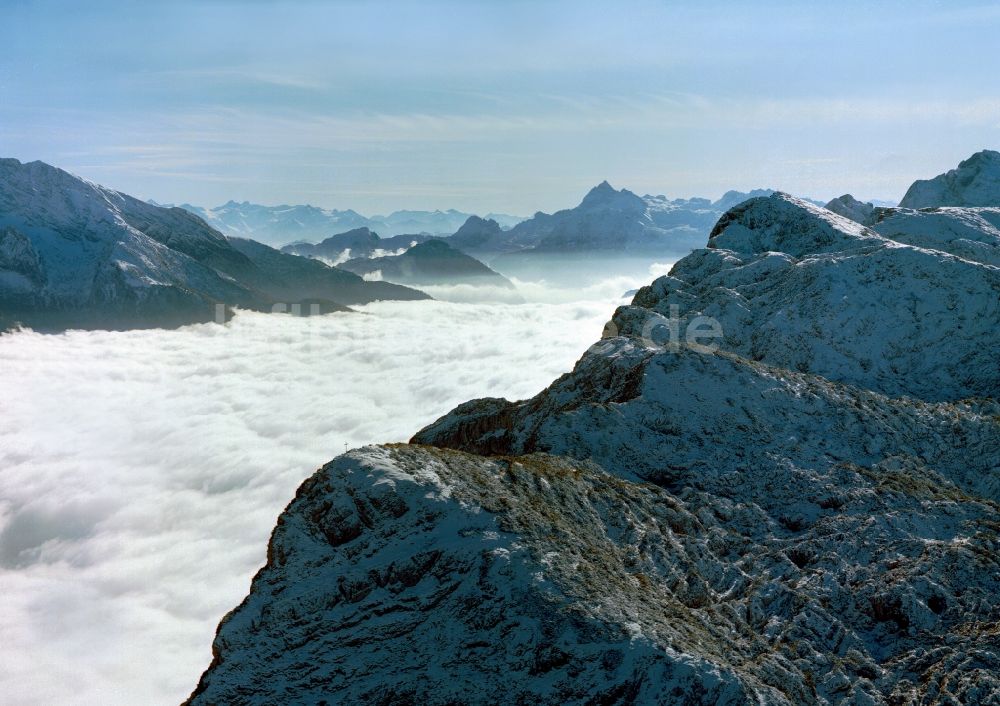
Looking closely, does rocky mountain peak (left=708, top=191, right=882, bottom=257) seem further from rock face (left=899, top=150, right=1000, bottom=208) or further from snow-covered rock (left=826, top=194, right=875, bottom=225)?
rock face (left=899, top=150, right=1000, bottom=208)

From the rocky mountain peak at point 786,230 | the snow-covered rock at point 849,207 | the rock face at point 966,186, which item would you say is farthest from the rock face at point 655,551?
the rock face at point 966,186

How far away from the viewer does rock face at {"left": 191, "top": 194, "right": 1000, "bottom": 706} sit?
18875mm

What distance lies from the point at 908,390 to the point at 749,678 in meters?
38.9

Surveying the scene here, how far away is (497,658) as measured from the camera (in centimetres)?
1878

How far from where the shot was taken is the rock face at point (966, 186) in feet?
422

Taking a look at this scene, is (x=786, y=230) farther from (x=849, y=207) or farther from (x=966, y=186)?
(x=966, y=186)

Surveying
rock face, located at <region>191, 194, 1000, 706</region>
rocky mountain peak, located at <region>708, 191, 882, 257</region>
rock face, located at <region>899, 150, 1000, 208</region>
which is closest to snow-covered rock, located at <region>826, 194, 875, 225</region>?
rock face, located at <region>899, 150, 1000, 208</region>

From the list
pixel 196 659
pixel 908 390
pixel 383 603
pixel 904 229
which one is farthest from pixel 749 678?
pixel 196 659

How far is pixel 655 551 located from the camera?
27.2 m

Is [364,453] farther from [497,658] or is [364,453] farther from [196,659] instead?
[196,659]

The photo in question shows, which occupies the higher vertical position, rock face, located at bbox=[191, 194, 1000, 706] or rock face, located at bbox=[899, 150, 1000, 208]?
rock face, located at bbox=[899, 150, 1000, 208]

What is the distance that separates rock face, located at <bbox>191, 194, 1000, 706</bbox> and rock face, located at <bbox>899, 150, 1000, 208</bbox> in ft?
327

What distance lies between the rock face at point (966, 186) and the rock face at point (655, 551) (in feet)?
327

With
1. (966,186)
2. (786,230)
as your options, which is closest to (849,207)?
(966,186)
